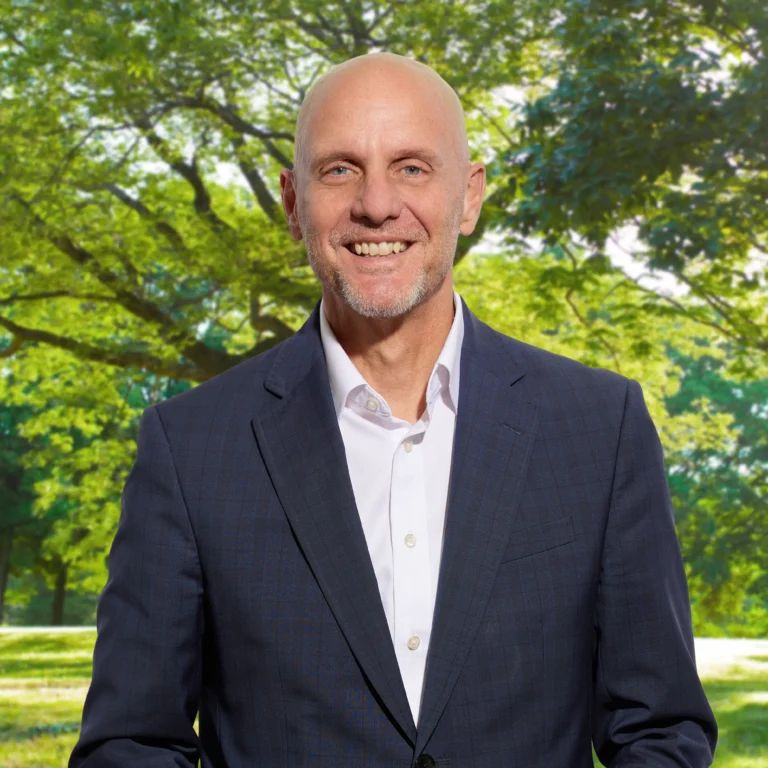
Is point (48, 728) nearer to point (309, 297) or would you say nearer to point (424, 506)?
point (309, 297)

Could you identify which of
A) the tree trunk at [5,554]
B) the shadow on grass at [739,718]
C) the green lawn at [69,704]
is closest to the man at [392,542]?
the green lawn at [69,704]

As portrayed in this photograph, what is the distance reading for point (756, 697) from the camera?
10055 mm

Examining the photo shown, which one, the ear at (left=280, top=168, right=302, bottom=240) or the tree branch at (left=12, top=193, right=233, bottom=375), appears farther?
the tree branch at (left=12, top=193, right=233, bottom=375)

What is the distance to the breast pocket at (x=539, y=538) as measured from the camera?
5.79 ft

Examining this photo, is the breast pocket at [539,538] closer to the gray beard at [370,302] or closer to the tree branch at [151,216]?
the gray beard at [370,302]

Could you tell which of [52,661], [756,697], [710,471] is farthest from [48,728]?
[710,471]

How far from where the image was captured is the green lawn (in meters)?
9.07

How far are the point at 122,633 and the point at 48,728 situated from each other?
28.9ft

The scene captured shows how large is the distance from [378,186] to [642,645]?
35.0 inches

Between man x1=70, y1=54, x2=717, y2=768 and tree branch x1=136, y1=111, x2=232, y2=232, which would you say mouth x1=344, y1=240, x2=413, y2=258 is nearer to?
man x1=70, y1=54, x2=717, y2=768

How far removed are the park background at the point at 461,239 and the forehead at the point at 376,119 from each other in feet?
22.1

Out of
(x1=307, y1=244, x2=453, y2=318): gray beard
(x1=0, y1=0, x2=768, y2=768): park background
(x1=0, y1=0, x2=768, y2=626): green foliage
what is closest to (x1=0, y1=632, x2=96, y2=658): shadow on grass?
(x1=0, y1=0, x2=768, y2=768): park background

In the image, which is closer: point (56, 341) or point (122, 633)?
point (122, 633)

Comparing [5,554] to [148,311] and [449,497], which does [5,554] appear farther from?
[449,497]
